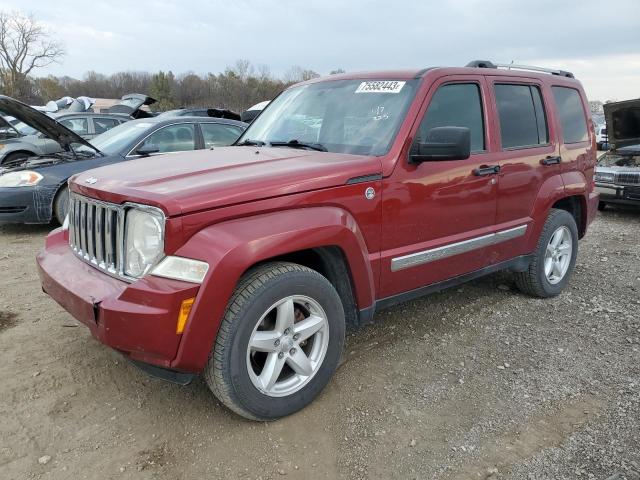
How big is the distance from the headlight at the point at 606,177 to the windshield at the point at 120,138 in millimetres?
7466

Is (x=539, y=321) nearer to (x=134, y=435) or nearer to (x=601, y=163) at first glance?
(x=134, y=435)

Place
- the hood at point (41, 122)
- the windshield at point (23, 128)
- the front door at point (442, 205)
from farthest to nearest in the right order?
the windshield at point (23, 128), the hood at point (41, 122), the front door at point (442, 205)

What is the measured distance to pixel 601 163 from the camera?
9133mm

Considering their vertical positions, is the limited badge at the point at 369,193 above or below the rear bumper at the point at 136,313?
above

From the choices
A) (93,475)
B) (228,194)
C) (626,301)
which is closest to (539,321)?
(626,301)

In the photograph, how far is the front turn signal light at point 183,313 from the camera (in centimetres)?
230

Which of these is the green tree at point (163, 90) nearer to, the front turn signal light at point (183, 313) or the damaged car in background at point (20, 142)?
the damaged car in background at point (20, 142)

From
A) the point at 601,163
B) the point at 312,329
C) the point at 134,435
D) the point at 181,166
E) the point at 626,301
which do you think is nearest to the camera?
the point at 134,435

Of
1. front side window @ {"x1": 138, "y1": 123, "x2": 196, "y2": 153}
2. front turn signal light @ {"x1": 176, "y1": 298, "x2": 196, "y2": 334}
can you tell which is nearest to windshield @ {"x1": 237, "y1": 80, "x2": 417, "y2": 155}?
front turn signal light @ {"x1": 176, "y1": 298, "x2": 196, "y2": 334}

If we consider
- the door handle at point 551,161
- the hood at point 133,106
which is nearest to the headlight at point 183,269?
the door handle at point 551,161

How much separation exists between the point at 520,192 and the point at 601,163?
20.4ft

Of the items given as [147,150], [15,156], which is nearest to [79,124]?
[15,156]

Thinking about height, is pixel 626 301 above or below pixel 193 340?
below

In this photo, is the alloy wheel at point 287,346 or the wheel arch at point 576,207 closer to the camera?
the alloy wheel at point 287,346
